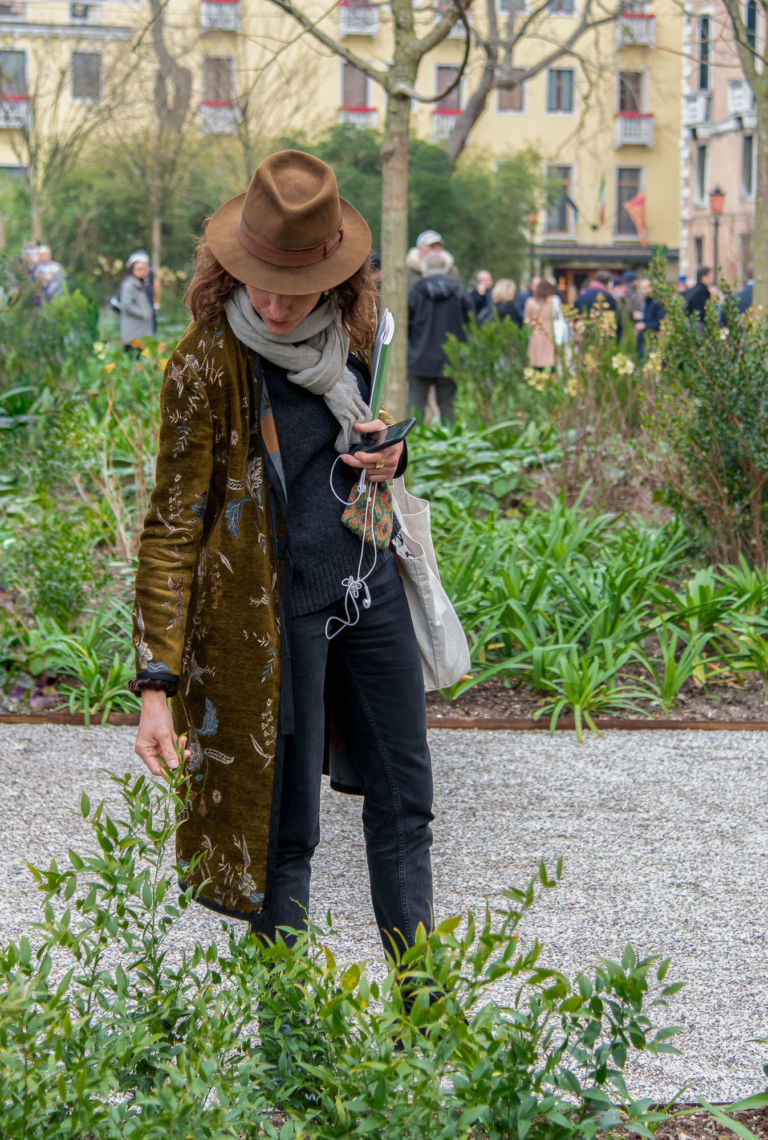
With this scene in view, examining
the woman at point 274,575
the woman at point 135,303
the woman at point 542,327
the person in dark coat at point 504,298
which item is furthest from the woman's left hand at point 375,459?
the person in dark coat at point 504,298

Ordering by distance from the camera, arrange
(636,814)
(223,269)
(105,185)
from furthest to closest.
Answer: (105,185) < (636,814) < (223,269)

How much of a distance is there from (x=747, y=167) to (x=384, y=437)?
4196 centimetres

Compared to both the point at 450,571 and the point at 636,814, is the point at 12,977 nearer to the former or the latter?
the point at 636,814

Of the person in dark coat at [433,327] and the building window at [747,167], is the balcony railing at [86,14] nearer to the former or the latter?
the building window at [747,167]

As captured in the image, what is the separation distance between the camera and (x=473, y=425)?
28.6 feet

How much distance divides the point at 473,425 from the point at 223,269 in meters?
6.43

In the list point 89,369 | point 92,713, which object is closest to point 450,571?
point 92,713

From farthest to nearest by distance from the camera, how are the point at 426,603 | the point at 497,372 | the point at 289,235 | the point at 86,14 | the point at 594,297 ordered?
the point at 86,14
the point at 594,297
the point at 497,372
the point at 426,603
the point at 289,235

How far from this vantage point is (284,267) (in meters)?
2.26

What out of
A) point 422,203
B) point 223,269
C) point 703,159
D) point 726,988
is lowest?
point 726,988

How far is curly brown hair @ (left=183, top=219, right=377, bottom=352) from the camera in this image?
236cm

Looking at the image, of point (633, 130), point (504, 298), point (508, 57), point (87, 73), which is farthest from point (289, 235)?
point (633, 130)

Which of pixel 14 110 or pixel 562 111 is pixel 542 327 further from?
pixel 562 111

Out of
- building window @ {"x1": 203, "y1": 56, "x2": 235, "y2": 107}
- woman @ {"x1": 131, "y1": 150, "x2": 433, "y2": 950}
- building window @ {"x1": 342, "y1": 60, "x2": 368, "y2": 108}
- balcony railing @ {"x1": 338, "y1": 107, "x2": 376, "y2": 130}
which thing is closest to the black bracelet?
→ woman @ {"x1": 131, "y1": 150, "x2": 433, "y2": 950}
